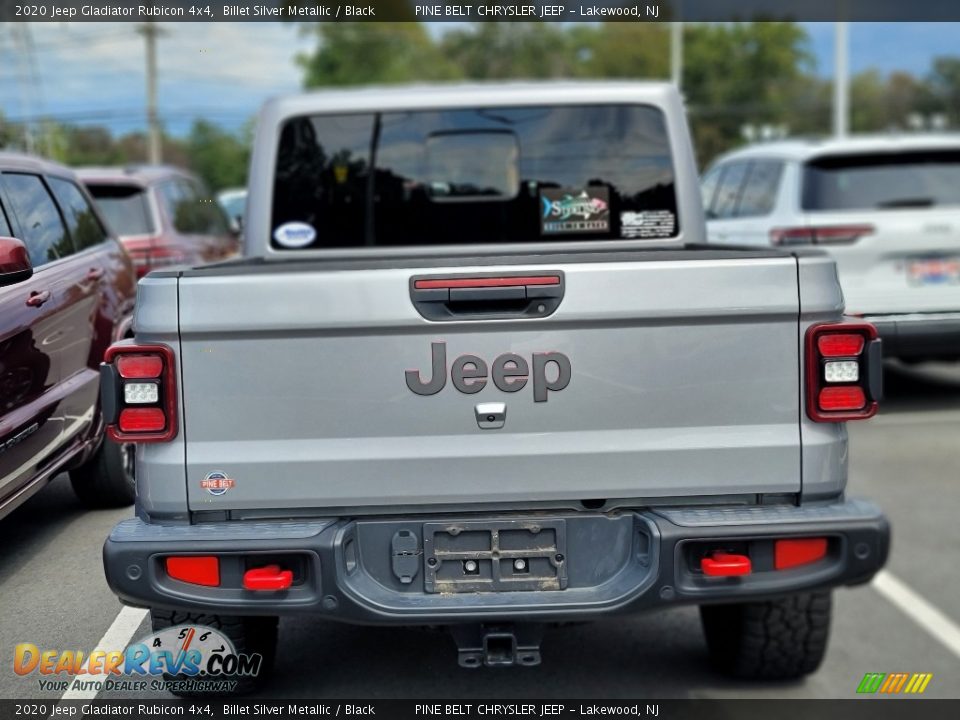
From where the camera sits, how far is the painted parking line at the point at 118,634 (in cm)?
340

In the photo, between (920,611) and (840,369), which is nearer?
(840,369)

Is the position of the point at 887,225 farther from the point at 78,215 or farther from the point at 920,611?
the point at 78,215

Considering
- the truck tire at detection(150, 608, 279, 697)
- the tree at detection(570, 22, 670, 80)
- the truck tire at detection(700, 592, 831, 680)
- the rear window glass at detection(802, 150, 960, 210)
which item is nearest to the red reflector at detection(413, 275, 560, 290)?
the truck tire at detection(150, 608, 279, 697)

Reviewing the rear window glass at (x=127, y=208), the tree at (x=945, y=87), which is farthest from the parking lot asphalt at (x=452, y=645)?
the tree at (x=945, y=87)

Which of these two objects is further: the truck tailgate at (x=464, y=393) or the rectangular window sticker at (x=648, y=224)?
the rectangular window sticker at (x=648, y=224)

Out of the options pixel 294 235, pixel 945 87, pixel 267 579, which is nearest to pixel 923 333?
pixel 294 235

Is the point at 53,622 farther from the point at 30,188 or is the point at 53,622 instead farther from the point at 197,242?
the point at 197,242

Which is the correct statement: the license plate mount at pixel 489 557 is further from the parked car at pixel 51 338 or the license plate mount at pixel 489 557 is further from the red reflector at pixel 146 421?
the parked car at pixel 51 338

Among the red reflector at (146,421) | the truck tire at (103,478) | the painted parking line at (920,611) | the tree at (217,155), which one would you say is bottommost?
the painted parking line at (920,611)

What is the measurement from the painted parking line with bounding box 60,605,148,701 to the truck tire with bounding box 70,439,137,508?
1.56 ft

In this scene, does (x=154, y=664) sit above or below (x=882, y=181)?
below

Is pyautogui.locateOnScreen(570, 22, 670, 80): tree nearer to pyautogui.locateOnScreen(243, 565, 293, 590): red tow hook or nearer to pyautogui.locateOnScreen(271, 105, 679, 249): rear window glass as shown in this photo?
pyautogui.locateOnScreen(271, 105, 679, 249): rear window glass

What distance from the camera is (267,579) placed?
3.44 metres

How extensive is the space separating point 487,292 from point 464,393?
0.29 metres
